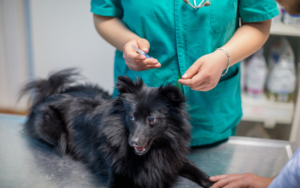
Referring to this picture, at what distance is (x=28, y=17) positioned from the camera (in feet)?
7.66

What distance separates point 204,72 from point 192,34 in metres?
0.24

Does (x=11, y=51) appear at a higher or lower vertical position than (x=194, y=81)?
lower

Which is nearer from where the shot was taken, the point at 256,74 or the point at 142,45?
the point at 142,45

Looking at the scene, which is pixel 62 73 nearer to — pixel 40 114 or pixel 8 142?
pixel 40 114

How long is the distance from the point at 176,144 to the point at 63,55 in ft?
5.82

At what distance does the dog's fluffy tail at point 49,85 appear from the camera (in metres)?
1.34

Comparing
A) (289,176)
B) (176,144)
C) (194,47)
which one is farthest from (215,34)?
(289,176)

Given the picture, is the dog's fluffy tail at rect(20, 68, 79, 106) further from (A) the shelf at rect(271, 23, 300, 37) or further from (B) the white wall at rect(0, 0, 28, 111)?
(A) the shelf at rect(271, 23, 300, 37)

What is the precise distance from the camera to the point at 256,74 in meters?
1.93

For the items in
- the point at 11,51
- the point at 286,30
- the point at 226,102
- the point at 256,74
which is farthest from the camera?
the point at 11,51

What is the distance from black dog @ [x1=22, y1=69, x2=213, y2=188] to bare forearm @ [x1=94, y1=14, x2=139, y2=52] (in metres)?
0.23

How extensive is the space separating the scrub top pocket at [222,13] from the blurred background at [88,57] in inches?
37.0

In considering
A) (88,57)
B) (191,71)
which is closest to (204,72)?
(191,71)

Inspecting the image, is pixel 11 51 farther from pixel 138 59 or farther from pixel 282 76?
pixel 282 76
